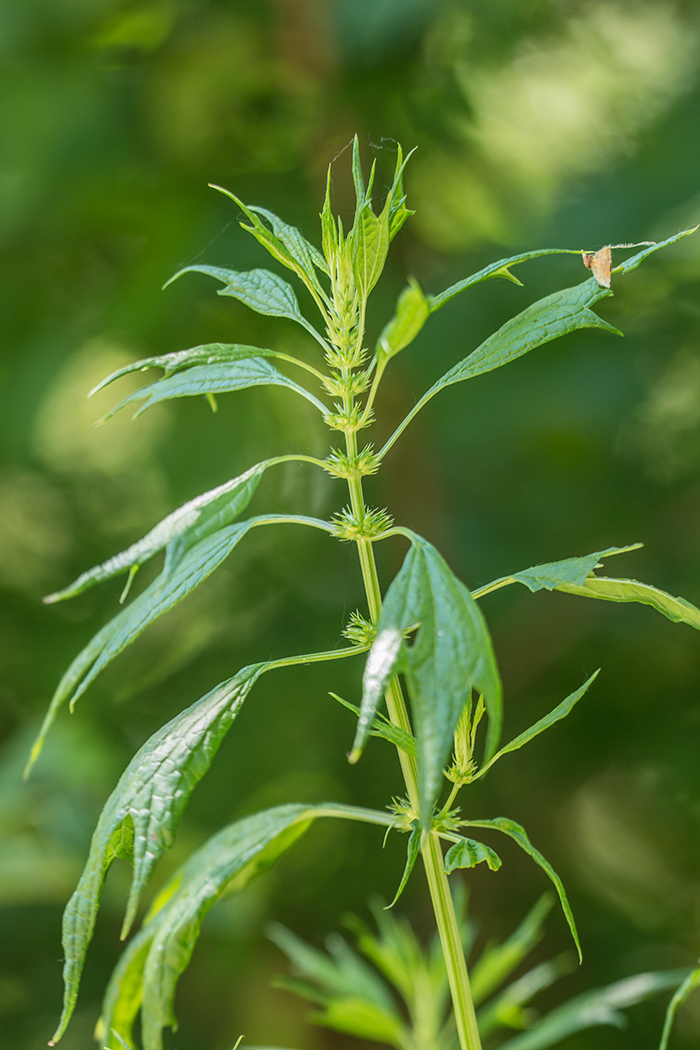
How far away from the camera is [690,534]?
1194 mm

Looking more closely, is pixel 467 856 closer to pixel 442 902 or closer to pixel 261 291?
pixel 442 902

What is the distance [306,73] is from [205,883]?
3.58 feet

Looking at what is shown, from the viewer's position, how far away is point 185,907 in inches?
9.2

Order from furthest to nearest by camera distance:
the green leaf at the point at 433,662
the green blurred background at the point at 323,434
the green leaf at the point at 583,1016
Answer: the green blurred background at the point at 323,434
the green leaf at the point at 583,1016
the green leaf at the point at 433,662

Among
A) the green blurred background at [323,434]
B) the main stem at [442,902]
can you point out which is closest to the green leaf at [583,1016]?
the main stem at [442,902]

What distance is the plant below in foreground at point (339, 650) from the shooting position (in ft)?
0.66

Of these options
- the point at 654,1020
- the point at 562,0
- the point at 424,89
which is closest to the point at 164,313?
the point at 424,89

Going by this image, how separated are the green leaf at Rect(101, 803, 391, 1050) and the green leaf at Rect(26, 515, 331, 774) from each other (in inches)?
2.2

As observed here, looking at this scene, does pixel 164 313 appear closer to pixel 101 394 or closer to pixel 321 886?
pixel 101 394

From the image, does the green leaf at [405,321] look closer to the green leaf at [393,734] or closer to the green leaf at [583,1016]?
the green leaf at [393,734]

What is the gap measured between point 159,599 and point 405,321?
0.29 ft

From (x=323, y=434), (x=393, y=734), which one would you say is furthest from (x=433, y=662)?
(x=323, y=434)

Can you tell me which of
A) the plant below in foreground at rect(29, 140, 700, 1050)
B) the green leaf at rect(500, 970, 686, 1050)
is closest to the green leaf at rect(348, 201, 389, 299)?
the plant below in foreground at rect(29, 140, 700, 1050)

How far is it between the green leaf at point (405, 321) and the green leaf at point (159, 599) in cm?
6
